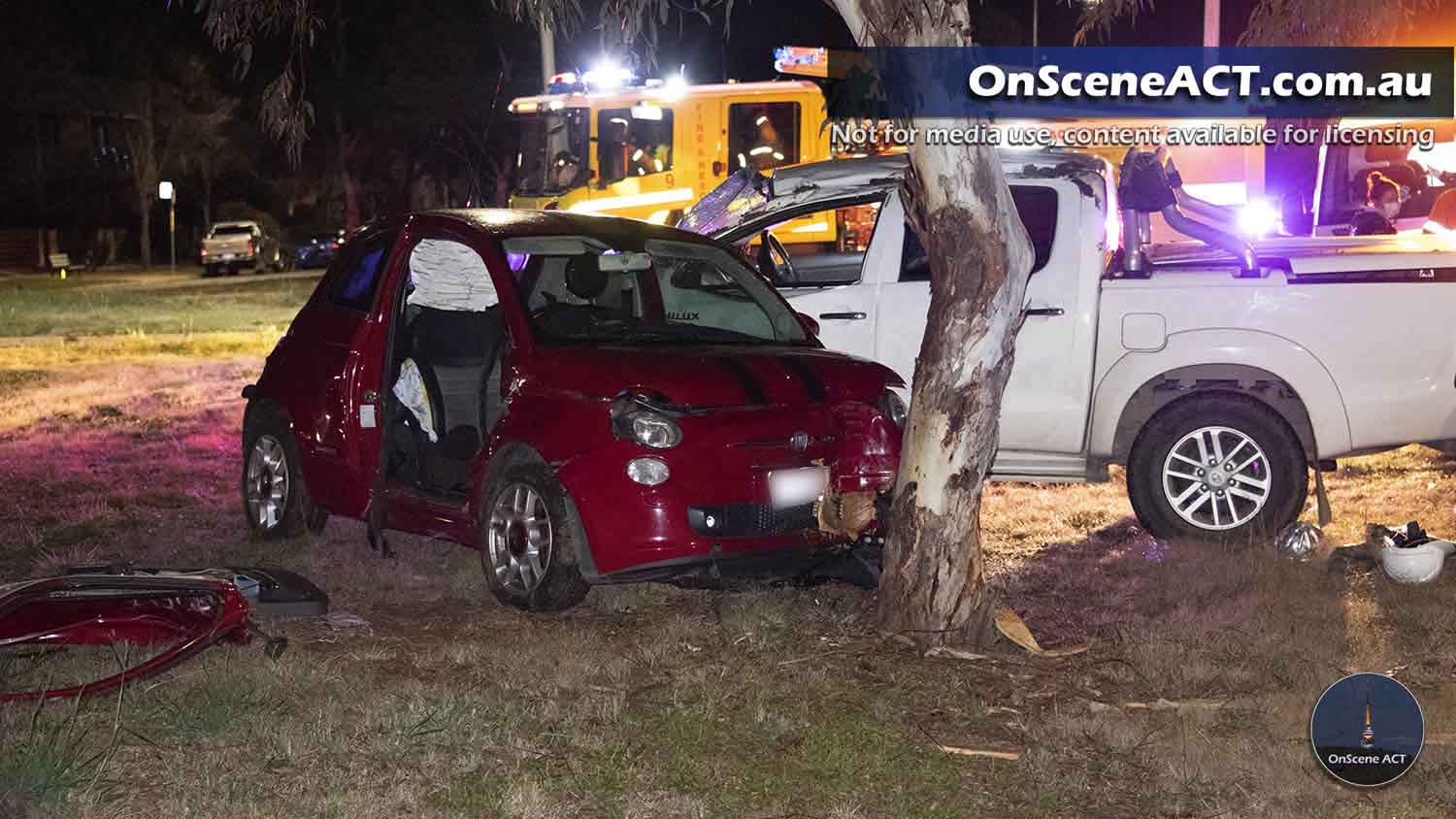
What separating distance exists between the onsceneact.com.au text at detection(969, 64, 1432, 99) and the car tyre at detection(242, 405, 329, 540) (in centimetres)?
803

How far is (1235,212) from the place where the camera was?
13742mm

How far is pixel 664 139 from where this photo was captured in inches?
786

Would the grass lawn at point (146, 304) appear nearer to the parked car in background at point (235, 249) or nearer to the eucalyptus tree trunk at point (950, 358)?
the parked car in background at point (235, 249)

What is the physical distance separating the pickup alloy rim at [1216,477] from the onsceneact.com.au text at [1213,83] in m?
6.56

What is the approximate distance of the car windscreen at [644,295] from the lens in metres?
7.29

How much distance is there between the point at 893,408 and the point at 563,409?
1505 millimetres

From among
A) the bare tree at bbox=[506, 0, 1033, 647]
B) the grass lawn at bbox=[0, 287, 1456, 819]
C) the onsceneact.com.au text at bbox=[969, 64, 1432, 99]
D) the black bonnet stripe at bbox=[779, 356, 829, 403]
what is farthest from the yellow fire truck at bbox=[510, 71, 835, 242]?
the bare tree at bbox=[506, 0, 1033, 647]

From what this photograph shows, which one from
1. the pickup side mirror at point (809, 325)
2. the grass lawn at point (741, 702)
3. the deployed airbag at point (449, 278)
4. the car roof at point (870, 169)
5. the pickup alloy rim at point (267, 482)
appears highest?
the car roof at point (870, 169)

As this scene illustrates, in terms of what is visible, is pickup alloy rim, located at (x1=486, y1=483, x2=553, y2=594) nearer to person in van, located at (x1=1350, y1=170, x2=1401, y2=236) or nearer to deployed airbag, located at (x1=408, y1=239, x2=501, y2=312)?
deployed airbag, located at (x1=408, y1=239, x2=501, y2=312)

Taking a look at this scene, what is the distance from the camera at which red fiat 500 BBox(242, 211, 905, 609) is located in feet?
21.3

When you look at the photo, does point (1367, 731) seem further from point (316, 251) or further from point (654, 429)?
point (316, 251)

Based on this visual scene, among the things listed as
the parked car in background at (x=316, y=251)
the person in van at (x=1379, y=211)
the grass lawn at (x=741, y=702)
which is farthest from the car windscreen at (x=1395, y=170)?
the parked car in background at (x=316, y=251)

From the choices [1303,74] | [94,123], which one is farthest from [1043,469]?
[94,123]

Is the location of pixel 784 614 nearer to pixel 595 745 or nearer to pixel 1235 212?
pixel 595 745
